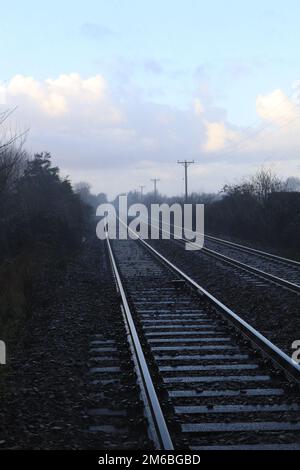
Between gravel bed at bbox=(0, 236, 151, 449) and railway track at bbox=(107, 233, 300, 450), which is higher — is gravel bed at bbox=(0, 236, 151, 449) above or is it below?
below

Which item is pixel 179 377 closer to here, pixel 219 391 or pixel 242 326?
pixel 219 391

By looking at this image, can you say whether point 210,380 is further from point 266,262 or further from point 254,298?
point 266,262

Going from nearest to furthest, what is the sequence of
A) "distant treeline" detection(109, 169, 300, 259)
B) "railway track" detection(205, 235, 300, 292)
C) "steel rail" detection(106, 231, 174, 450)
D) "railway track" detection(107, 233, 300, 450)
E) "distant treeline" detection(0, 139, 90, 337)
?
"steel rail" detection(106, 231, 174, 450), "railway track" detection(107, 233, 300, 450), "distant treeline" detection(0, 139, 90, 337), "railway track" detection(205, 235, 300, 292), "distant treeline" detection(109, 169, 300, 259)

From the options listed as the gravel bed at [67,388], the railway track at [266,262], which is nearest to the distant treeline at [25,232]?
the gravel bed at [67,388]

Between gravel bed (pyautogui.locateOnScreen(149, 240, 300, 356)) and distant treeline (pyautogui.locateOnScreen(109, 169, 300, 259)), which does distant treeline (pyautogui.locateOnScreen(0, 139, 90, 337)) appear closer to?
gravel bed (pyautogui.locateOnScreen(149, 240, 300, 356))

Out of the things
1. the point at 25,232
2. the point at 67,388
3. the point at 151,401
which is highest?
the point at 25,232

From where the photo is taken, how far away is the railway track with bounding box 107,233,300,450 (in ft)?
19.0

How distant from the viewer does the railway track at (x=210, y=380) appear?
578cm

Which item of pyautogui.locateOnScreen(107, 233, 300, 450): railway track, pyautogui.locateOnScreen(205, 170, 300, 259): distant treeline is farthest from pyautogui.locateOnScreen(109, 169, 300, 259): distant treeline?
pyautogui.locateOnScreen(107, 233, 300, 450): railway track

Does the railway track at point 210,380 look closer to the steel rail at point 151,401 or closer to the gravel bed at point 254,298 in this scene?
the steel rail at point 151,401

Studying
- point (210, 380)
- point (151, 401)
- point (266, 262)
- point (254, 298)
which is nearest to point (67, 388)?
point (151, 401)

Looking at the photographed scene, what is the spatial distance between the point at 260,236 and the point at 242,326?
87.6ft

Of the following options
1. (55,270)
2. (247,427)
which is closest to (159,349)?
(247,427)

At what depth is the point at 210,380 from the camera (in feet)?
24.9
